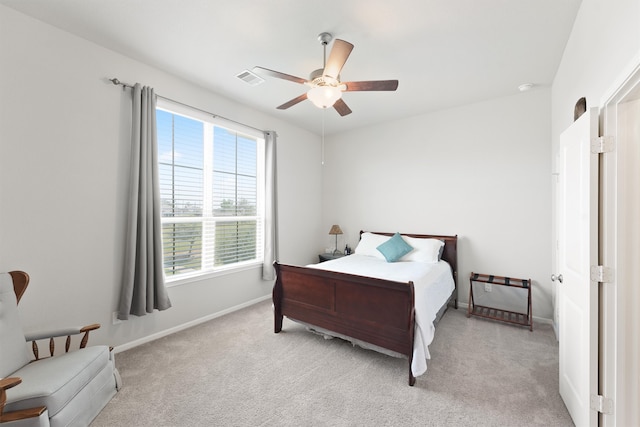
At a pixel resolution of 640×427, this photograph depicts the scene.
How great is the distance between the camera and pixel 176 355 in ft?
8.64

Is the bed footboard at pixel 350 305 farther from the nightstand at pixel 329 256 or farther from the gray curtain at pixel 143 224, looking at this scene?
the nightstand at pixel 329 256

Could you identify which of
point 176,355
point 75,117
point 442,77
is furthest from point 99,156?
point 442,77

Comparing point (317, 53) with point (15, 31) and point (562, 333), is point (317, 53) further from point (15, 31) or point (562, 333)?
point (562, 333)

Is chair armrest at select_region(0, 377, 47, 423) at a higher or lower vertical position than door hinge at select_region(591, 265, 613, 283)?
lower

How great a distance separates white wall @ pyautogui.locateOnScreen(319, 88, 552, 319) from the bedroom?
0.02m

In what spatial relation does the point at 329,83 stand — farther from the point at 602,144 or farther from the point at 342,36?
the point at 602,144

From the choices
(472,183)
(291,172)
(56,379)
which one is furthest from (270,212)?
(472,183)

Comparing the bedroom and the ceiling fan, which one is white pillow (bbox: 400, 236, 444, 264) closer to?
the bedroom

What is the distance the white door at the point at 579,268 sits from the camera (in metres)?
1.52

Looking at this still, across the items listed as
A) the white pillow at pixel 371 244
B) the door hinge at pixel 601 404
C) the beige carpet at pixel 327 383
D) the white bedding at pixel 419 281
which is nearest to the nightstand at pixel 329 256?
the white pillow at pixel 371 244

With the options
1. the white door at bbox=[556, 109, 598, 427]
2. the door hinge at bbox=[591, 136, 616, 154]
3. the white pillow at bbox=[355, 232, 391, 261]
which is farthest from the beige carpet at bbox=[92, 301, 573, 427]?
the door hinge at bbox=[591, 136, 616, 154]

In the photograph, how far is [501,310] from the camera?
3.53 metres

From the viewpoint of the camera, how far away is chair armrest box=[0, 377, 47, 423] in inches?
53.9

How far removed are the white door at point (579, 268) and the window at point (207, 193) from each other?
3.51 meters
